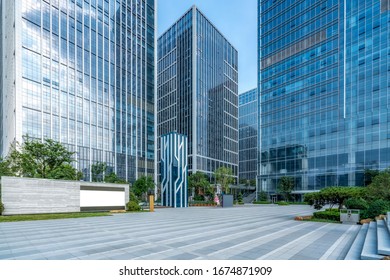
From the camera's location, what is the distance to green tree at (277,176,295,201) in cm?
6016

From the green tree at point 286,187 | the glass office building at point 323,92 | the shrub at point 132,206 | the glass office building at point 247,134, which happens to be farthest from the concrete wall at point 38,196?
the glass office building at point 247,134

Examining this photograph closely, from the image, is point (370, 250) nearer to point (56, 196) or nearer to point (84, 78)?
point (56, 196)

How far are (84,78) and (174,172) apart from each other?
33.2 meters

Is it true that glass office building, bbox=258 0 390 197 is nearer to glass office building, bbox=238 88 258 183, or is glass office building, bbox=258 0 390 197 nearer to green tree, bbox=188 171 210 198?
green tree, bbox=188 171 210 198

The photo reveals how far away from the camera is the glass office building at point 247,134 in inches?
3935

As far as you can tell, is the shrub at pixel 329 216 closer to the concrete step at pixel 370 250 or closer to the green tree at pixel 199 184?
the concrete step at pixel 370 250

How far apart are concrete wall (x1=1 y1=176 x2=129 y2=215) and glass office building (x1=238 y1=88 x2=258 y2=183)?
74974mm

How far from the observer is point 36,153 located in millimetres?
30344

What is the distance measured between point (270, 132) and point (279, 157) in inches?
295

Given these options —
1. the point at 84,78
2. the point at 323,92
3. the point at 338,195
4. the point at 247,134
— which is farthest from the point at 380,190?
the point at 247,134

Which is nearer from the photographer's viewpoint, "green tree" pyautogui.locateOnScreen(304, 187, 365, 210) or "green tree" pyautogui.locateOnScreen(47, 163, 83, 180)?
"green tree" pyautogui.locateOnScreen(304, 187, 365, 210)

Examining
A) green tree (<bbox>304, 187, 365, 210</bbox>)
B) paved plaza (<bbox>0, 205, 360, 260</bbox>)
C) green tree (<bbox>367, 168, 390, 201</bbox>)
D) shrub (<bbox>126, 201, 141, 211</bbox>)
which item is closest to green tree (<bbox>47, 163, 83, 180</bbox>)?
shrub (<bbox>126, 201, 141, 211</bbox>)

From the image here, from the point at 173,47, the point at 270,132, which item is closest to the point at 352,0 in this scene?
the point at 270,132
